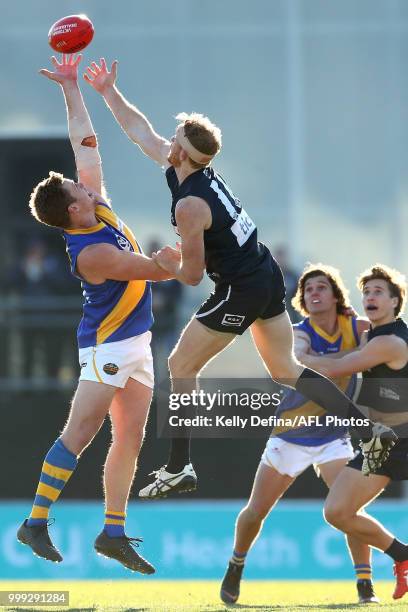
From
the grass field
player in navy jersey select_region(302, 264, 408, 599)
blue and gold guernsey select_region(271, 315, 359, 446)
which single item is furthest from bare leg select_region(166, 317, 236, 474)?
blue and gold guernsey select_region(271, 315, 359, 446)

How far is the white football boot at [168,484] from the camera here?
708 cm

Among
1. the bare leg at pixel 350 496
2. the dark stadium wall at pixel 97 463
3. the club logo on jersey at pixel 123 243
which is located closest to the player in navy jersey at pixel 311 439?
the bare leg at pixel 350 496

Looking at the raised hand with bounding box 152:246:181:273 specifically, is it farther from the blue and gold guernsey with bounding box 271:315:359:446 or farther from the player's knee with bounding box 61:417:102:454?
the blue and gold guernsey with bounding box 271:315:359:446

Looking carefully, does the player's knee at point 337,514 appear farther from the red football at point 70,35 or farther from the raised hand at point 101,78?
the red football at point 70,35

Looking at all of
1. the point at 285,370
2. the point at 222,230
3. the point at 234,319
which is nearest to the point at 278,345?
the point at 285,370

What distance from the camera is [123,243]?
7309mm

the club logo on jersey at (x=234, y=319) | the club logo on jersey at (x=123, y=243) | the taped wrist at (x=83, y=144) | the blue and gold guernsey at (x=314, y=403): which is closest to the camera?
the club logo on jersey at (x=234, y=319)

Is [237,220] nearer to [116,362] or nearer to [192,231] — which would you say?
[192,231]

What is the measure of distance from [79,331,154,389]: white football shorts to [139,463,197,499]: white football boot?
0.55m

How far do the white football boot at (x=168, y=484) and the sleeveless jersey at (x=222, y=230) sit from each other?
1.05 m

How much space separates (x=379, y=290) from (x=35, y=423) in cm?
758

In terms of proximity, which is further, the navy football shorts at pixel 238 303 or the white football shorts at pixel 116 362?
the white football shorts at pixel 116 362

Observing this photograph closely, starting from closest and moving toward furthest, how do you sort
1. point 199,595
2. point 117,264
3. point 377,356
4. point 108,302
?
point 117,264, point 108,302, point 377,356, point 199,595

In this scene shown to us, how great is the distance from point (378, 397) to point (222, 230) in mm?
1608
